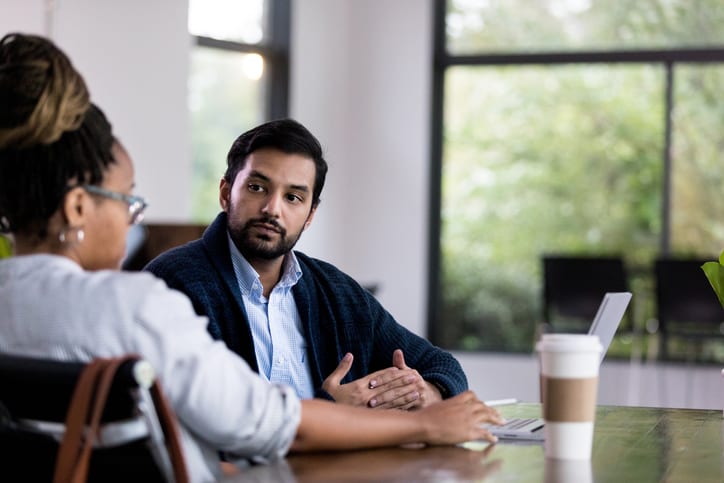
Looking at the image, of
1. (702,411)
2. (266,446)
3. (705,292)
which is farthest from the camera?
(705,292)

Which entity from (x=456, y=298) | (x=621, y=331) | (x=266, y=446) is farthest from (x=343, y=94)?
(x=266, y=446)

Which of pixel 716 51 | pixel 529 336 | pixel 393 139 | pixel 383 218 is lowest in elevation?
pixel 529 336

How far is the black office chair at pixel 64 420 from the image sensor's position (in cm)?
142

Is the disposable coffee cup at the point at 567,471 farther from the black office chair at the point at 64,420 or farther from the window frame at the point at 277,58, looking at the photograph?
the window frame at the point at 277,58

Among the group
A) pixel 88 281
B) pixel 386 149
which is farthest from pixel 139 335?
pixel 386 149

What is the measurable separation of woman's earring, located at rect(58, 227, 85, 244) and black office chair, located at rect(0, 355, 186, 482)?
194 mm

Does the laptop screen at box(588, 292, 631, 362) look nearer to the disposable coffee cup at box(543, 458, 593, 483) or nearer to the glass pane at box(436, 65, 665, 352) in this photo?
the disposable coffee cup at box(543, 458, 593, 483)

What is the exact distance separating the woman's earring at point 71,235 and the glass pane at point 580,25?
6.15 meters

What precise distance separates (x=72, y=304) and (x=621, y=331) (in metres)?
5.79

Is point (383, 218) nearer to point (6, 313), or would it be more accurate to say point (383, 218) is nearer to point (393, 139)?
point (393, 139)

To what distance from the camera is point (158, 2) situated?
237 inches

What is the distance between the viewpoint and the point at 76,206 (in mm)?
1607

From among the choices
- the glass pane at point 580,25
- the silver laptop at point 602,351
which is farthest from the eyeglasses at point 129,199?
the glass pane at point 580,25

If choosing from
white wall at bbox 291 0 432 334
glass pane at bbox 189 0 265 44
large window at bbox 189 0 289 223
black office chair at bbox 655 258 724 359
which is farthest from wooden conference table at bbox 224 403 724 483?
white wall at bbox 291 0 432 334
